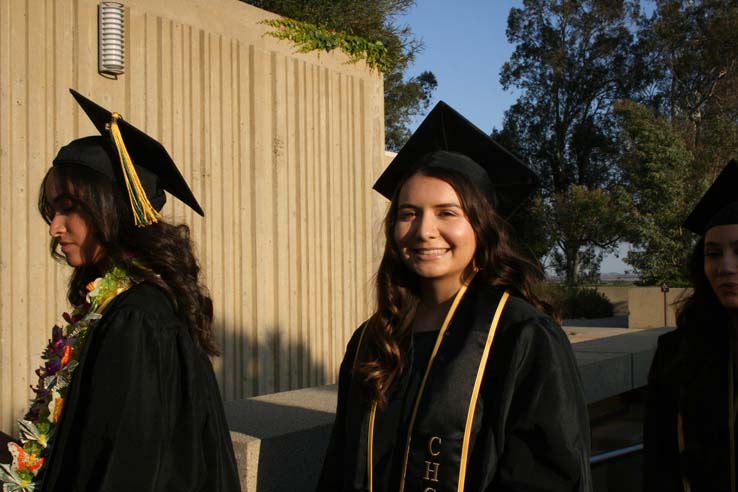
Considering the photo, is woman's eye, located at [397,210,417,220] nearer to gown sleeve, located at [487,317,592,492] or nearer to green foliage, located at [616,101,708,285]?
gown sleeve, located at [487,317,592,492]

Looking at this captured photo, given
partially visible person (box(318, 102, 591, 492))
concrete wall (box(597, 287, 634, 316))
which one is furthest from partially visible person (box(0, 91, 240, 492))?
concrete wall (box(597, 287, 634, 316))

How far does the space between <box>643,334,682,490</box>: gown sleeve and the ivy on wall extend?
576 cm

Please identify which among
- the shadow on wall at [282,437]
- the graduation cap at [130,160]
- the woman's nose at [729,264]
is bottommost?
the shadow on wall at [282,437]

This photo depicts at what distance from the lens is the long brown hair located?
6.99 ft

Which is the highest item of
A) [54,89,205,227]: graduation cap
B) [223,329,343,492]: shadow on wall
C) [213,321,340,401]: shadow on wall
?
[54,89,205,227]: graduation cap

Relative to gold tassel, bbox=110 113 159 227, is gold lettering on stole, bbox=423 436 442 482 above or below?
below

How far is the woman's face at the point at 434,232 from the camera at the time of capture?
6.99 feet

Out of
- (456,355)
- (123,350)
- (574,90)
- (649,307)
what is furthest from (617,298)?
(123,350)

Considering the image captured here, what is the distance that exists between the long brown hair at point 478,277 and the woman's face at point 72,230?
870mm

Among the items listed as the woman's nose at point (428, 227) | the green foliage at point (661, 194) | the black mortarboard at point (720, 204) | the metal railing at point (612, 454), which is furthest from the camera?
the green foliage at point (661, 194)

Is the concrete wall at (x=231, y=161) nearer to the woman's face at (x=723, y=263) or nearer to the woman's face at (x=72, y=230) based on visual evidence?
the woman's face at (x=72, y=230)

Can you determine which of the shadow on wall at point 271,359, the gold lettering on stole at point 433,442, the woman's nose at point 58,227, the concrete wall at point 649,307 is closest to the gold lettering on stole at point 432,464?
the gold lettering on stole at point 433,442

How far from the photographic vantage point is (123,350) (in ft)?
6.38

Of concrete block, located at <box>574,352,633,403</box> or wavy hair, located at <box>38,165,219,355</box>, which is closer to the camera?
wavy hair, located at <box>38,165,219,355</box>
